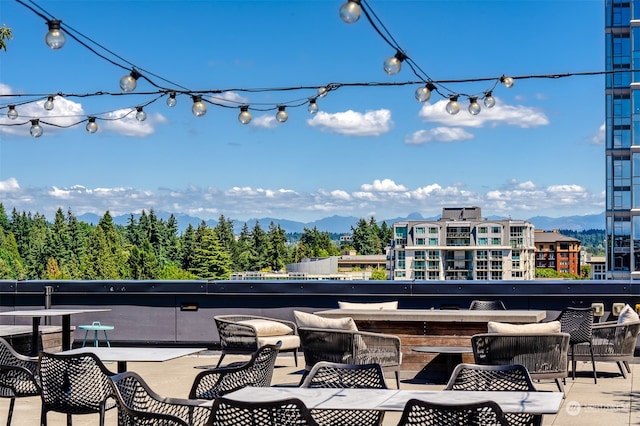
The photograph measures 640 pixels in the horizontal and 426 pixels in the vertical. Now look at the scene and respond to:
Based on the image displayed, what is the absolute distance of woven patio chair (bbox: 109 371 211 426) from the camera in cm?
452

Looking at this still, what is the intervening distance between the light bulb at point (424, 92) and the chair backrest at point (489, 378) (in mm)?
6759

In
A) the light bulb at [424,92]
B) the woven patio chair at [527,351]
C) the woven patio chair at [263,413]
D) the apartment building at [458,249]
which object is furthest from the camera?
the apartment building at [458,249]

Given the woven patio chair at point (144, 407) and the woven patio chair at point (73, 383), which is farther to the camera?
the woven patio chair at point (73, 383)

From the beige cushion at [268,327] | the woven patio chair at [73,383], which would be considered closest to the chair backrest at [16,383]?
the woven patio chair at [73,383]

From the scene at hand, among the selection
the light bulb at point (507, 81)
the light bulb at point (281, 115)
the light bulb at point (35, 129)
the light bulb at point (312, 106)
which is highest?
the light bulb at point (507, 81)

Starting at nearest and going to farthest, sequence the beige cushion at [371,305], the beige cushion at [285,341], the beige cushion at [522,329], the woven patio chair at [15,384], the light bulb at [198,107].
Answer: the woven patio chair at [15,384]
the beige cushion at [522,329]
the beige cushion at [285,341]
the beige cushion at [371,305]
the light bulb at [198,107]

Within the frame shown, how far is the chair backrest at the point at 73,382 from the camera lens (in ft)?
19.2

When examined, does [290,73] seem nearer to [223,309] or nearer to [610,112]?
[610,112]

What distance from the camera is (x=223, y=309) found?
12797 millimetres

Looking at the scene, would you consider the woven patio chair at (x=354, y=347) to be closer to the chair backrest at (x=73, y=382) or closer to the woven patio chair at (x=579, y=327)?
the woven patio chair at (x=579, y=327)

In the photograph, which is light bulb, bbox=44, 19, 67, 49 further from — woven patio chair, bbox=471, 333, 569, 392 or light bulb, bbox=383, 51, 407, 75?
woven patio chair, bbox=471, 333, 569, 392

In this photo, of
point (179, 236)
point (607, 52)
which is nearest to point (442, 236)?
point (179, 236)

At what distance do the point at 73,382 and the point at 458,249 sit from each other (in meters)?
165

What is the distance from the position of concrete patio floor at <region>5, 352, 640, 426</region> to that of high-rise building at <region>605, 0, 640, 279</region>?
56.2 m
